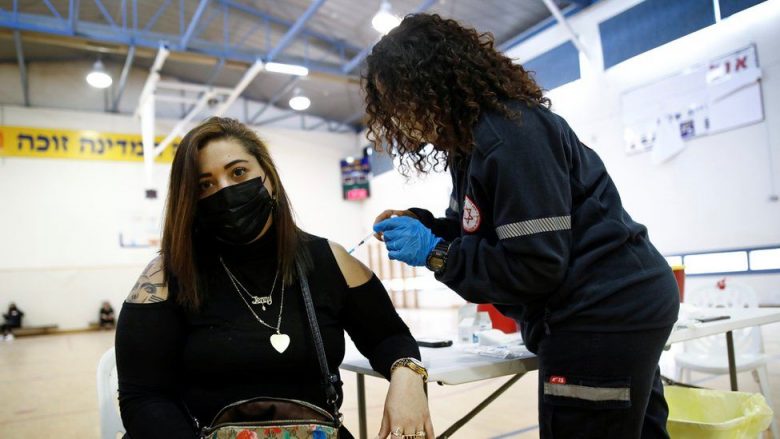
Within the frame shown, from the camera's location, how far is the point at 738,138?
20.0ft

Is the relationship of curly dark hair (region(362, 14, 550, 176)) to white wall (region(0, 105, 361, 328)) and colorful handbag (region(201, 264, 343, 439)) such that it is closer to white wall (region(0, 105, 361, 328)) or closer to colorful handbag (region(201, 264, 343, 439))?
colorful handbag (region(201, 264, 343, 439))

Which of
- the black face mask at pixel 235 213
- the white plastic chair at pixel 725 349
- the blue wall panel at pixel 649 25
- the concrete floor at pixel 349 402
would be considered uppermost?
the blue wall panel at pixel 649 25

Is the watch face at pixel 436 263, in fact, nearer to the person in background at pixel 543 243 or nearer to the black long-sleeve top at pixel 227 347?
the person in background at pixel 543 243

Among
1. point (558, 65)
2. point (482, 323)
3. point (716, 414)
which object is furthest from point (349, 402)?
point (558, 65)

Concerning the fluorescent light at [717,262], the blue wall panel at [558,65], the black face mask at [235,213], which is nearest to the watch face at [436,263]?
the black face mask at [235,213]

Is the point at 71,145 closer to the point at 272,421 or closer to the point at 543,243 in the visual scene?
the point at 272,421

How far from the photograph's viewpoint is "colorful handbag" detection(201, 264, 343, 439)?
1011 mm

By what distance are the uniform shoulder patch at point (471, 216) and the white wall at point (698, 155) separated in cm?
605

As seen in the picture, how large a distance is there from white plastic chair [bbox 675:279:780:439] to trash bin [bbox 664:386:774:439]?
2.66 ft

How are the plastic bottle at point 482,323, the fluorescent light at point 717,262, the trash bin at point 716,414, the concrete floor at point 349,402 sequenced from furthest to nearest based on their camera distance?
the fluorescent light at point 717,262 < the concrete floor at point 349,402 < the plastic bottle at point 482,323 < the trash bin at point 716,414

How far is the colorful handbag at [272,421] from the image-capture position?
1.01 m

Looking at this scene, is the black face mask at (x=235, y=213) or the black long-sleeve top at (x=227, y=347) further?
the black face mask at (x=235, y=213)

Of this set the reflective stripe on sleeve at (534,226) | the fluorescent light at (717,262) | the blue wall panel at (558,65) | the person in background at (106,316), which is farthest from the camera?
the person in background at (106,316)

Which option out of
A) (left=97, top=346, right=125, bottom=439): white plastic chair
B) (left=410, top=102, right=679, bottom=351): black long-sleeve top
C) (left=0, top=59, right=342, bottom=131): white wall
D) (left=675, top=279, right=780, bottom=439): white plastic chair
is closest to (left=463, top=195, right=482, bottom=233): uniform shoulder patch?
(left=410, top=102, right=679, bottom=351): black long-sleeve top
